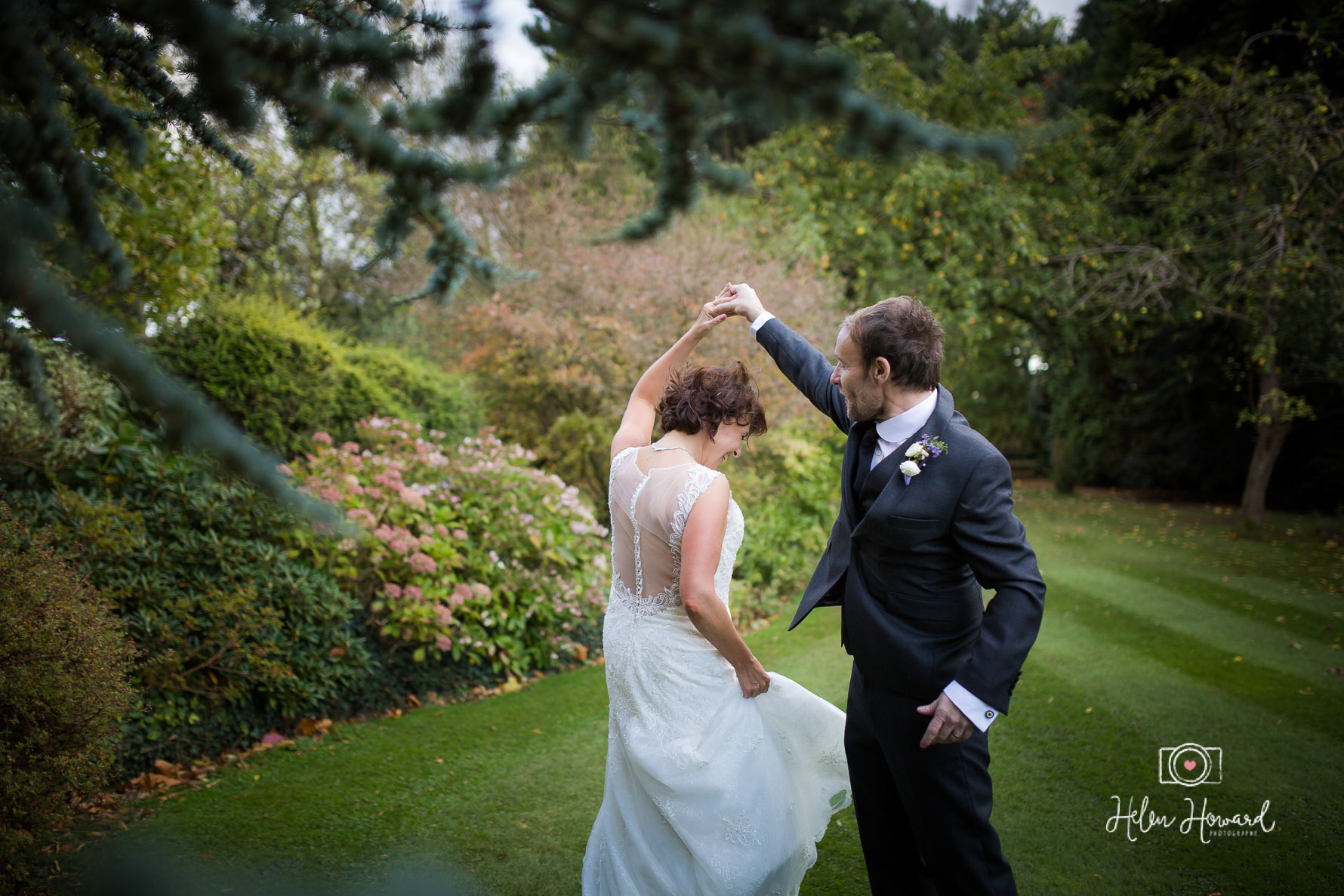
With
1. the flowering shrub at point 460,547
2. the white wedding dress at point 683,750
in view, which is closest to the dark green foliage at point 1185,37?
the flowering shrub at point 460,547

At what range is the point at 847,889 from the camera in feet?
9.57

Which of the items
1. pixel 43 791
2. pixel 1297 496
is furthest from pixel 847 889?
pixel 1297 496

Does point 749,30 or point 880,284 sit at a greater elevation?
point 880,284

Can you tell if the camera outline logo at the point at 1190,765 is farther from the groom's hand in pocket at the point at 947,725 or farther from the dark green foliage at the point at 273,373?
the dark green foliage at the point at 273,373

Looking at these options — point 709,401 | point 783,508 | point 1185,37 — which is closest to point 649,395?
point 709,401

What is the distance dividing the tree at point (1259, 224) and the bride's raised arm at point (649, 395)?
7069 millimetres

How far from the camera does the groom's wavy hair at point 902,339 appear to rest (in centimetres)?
216

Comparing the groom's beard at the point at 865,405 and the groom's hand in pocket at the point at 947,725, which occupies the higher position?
the groom's beard at the point at 865,405

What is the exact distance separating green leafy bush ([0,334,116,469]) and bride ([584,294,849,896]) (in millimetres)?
2888

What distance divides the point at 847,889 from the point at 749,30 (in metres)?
3.05

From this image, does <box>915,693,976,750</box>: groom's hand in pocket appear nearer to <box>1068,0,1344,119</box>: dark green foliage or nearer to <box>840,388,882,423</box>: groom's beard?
<box>840,388,882,423</box>: groom's beard

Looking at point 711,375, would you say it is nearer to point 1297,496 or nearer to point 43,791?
point 43,791

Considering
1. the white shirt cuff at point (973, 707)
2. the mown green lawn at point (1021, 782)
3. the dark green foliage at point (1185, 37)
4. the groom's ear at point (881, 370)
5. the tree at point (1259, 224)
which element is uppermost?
the dark green foliage at point (1185, 37)

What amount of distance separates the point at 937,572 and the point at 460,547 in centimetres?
374
